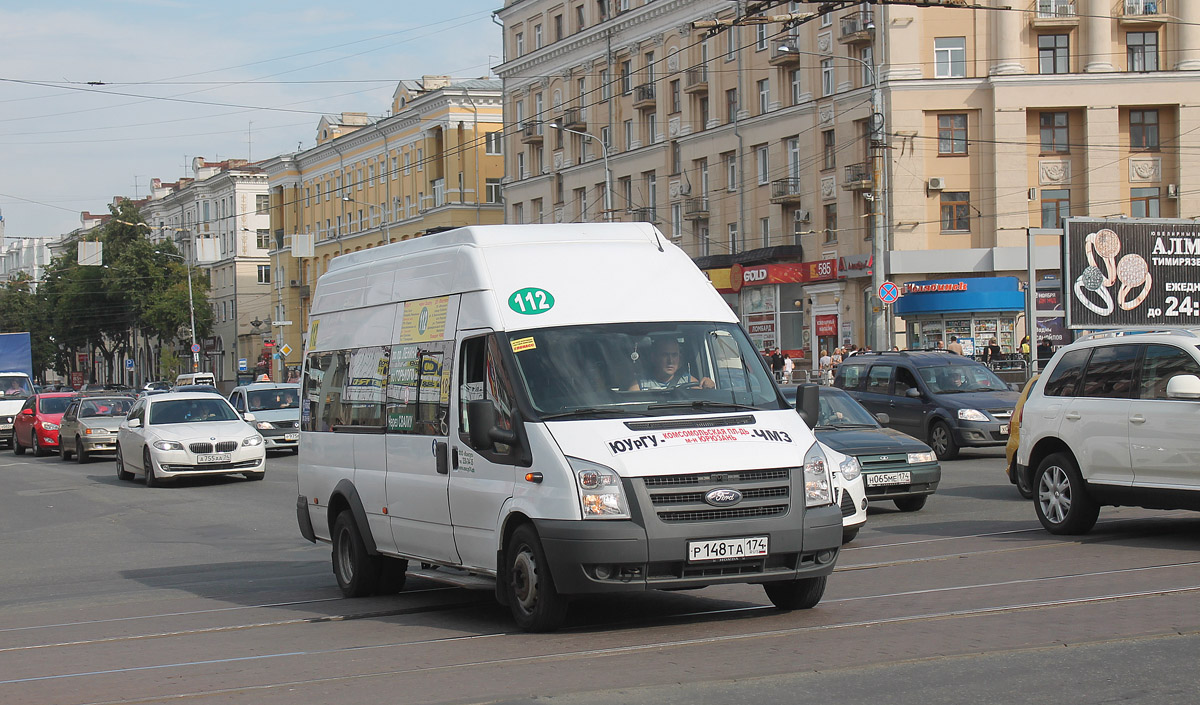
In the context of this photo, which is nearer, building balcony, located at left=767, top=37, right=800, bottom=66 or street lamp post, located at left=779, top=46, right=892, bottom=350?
street lamp post, located at left=779, top=46, right=892, bottom=350

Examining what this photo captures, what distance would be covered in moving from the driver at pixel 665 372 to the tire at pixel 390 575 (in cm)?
315

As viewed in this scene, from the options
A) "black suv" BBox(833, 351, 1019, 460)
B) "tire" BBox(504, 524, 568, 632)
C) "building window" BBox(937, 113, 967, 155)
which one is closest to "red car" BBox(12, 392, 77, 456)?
"black suv" BBox(833, 351, 1019, 460)

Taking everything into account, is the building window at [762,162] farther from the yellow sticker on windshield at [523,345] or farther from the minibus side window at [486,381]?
the yellow sticker on windshield at [523,345]

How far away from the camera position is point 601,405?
8.40 m

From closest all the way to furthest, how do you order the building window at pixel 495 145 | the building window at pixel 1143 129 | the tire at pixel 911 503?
the tire at pixel 911 503 → the building window at pixel 1143 129 → the building window at pixel 495 145

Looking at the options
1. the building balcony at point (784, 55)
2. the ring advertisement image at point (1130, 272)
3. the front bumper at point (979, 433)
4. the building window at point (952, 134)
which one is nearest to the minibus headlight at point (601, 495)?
the front bumper at point (979, 433)

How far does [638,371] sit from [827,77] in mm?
46731

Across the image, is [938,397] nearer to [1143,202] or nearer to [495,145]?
[1143,202]

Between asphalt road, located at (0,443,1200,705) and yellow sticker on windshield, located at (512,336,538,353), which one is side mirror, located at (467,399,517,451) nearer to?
yellow sticker on windshield, located at (512,336,538,353)

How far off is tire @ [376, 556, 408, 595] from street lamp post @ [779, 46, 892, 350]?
3422 centimetres

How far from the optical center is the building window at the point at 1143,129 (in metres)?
51.7

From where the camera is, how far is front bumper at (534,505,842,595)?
791cm

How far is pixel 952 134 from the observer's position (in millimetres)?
51469

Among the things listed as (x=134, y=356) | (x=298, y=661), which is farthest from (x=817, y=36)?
(x=134, y=356)
